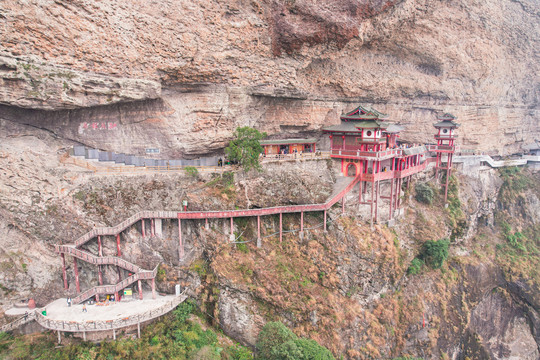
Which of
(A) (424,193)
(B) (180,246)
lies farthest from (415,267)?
(B) (180,246)

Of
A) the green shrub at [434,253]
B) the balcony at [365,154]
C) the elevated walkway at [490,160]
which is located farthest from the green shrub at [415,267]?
the elevated walkway at [490,160]

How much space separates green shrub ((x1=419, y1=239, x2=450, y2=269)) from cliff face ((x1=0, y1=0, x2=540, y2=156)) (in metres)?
16.5

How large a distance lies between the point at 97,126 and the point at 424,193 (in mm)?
31740

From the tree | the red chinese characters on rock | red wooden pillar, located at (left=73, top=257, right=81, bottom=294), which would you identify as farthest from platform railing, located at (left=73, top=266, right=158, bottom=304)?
the red chinese characters on rock

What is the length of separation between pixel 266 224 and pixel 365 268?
8680mm

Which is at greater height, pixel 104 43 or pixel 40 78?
pixel 104 43

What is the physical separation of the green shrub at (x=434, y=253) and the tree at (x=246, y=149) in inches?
684

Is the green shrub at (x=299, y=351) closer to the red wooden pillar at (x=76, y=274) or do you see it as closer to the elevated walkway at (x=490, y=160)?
the red wooden pillar at (x=76, y=274)

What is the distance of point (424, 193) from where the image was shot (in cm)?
3641

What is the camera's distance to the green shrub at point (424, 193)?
1432 inches

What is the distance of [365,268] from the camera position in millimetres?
27875

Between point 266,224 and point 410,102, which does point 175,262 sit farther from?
point 410,102

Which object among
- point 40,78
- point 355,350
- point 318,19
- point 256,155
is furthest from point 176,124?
point 355,350

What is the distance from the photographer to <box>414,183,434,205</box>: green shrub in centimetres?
3638
